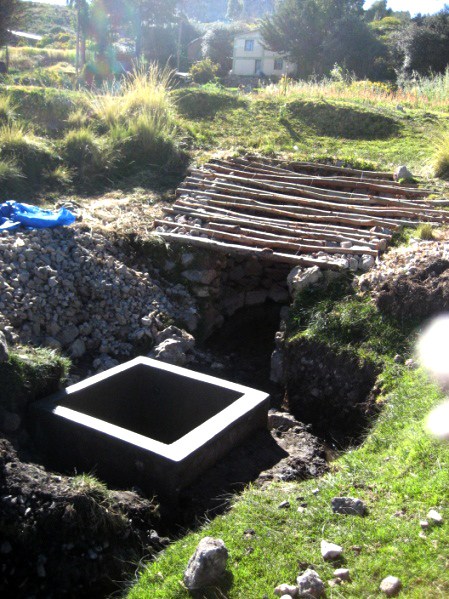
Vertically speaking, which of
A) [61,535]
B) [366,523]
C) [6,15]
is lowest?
[61,535]

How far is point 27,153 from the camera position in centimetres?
998

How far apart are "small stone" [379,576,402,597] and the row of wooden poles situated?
178 inches

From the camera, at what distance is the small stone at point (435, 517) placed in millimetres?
3312

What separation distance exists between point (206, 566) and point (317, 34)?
120ft

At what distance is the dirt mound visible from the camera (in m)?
3.60

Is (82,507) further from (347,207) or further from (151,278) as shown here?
(347,207)

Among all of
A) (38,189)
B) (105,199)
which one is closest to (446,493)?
(105,199)

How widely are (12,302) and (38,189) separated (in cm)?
369

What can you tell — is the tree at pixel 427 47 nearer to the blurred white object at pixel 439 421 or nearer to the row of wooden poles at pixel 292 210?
the row of wooden poles at pixel 292 210

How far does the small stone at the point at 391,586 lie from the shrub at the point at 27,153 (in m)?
8.16

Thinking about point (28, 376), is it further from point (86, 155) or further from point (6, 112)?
point (6, 112)

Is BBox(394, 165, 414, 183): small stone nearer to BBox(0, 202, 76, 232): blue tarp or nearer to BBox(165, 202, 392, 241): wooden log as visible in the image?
BBox(165, 202, 392, 241): wooden log

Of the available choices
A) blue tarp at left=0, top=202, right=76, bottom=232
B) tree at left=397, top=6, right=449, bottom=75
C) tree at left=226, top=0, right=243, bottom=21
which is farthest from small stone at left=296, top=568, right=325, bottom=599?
tree at left=226, top=0, right=243, bottom=21

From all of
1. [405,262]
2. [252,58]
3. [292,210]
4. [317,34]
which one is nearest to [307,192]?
[292,210]
